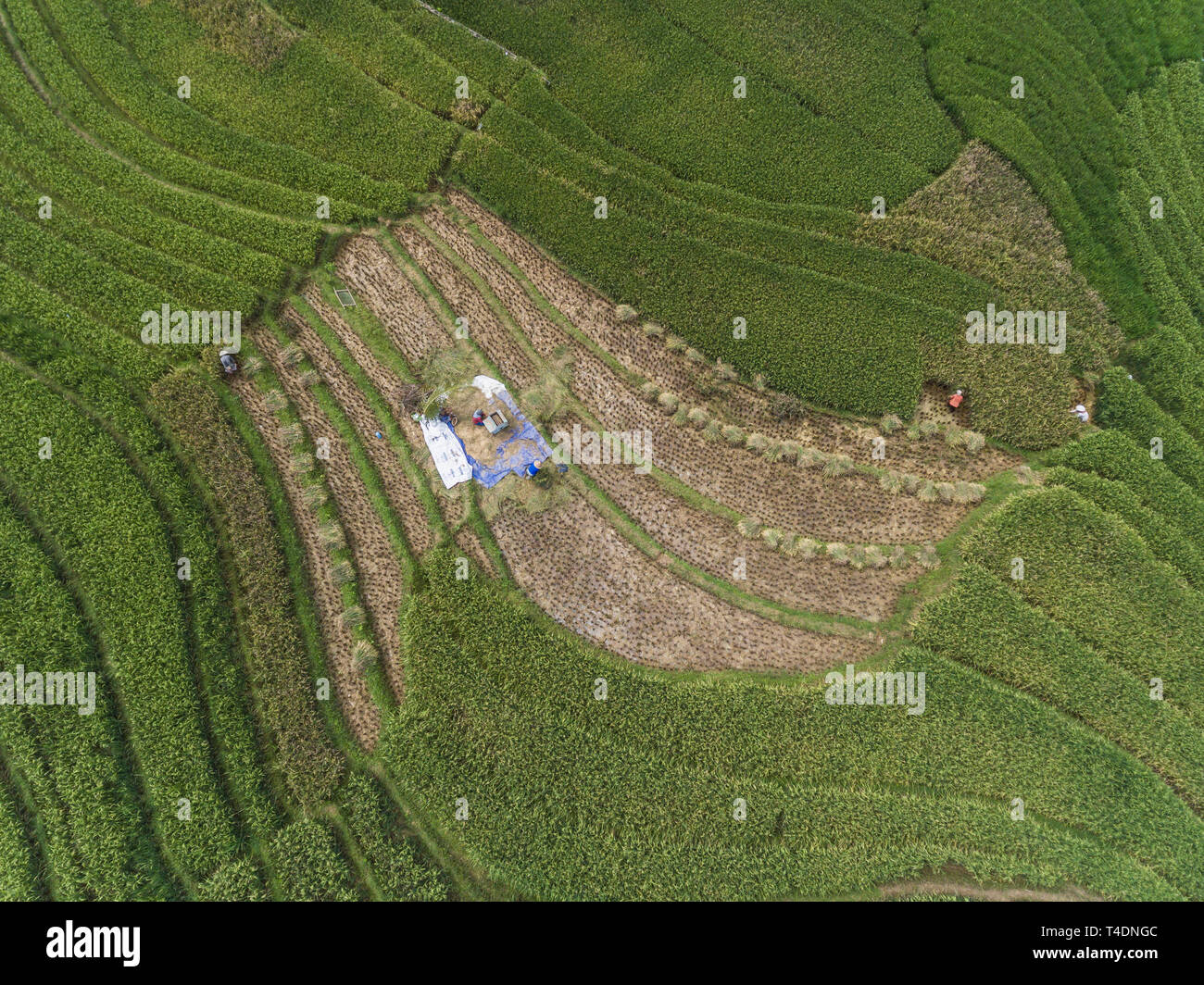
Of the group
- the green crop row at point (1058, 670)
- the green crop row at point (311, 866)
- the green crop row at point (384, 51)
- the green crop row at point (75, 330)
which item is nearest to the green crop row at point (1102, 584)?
the green crop row at point (1058, 670)

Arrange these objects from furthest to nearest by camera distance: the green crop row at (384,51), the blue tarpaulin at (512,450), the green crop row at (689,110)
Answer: the green crop row at (384,51), the green crop row at (689,110), the blue tarpaulin at (512,450)

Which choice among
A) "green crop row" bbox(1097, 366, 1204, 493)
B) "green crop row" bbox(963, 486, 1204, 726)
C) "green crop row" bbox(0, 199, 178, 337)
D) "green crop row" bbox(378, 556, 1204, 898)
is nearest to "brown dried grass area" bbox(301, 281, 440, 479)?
"green crop row" bbox(0, 199, 178, 337)

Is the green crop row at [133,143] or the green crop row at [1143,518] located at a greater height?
the green crop row at [133,143]

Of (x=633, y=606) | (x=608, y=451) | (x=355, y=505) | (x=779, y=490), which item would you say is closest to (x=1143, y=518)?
(x=779, y=490)

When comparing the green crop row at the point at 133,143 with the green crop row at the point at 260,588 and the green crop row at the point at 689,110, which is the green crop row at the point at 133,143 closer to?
the green crop row at the point at 260,588

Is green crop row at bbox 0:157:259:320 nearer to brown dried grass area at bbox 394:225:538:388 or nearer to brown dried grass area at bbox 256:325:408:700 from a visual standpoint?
brown dried grass area at bbox 256:325:408:700

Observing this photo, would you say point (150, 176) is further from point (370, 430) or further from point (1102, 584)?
point (1102, 584)
